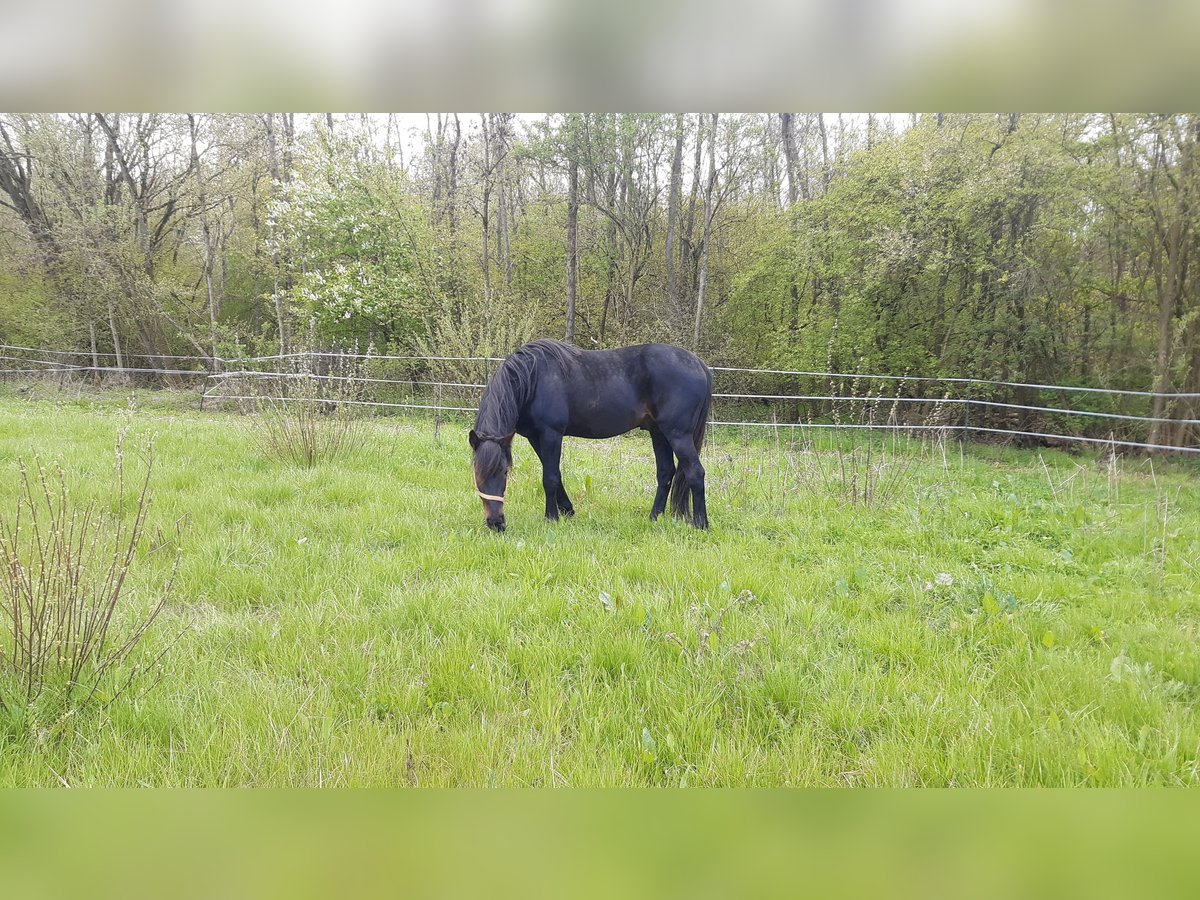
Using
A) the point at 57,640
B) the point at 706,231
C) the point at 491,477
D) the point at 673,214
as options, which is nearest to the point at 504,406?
the point at 491,477

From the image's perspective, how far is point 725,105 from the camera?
0.59 m

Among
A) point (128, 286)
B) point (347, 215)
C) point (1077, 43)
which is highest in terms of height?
point (347, 215)

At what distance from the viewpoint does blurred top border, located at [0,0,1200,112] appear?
1.48 ft

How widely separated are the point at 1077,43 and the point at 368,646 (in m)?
2.53

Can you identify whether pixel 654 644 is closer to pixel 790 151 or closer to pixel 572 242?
pixel 572 242

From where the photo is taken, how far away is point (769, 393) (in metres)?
11.9

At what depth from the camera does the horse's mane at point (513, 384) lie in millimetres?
3982

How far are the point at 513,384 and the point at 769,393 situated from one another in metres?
8.93

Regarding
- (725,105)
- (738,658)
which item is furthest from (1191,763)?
(725,105)

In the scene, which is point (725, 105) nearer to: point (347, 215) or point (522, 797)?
point (522, 797)

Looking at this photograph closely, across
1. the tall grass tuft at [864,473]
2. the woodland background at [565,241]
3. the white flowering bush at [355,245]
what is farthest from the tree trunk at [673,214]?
the tall grass tuft at [864,473]

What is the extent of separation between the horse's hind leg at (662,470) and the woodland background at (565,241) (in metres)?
5.84

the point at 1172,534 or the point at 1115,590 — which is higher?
the point at 1172,534

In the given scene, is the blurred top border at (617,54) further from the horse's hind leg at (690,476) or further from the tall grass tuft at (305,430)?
the tall grass tuft at (305,430)
